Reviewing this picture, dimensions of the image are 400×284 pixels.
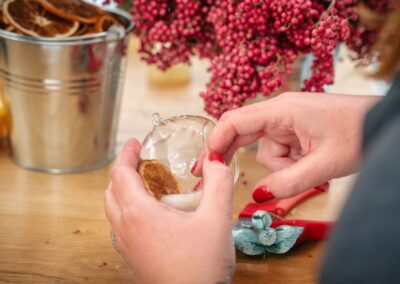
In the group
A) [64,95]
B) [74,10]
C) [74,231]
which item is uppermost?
[74,10]

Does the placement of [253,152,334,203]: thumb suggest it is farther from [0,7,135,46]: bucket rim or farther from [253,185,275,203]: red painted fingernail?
[0,7,135,46]: bucket rim

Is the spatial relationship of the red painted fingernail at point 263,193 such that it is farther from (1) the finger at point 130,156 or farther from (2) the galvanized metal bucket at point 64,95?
(2) the galvanized metal bucket at point 64,95

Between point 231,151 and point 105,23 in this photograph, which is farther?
point 105,23

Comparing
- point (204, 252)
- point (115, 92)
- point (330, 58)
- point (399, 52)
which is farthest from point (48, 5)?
point (399, 52)

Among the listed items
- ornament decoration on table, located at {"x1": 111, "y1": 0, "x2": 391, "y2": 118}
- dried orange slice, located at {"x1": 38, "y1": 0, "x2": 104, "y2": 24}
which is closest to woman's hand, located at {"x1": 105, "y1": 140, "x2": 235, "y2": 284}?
ornament decoration on table, located at {"x1": 111, "y1": 0, "x2": 391, "y2": 118}

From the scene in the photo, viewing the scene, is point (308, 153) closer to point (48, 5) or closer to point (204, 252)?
point (204, 252)

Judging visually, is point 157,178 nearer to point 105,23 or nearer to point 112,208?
point 112,208

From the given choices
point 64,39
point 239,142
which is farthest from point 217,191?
point 64,39
